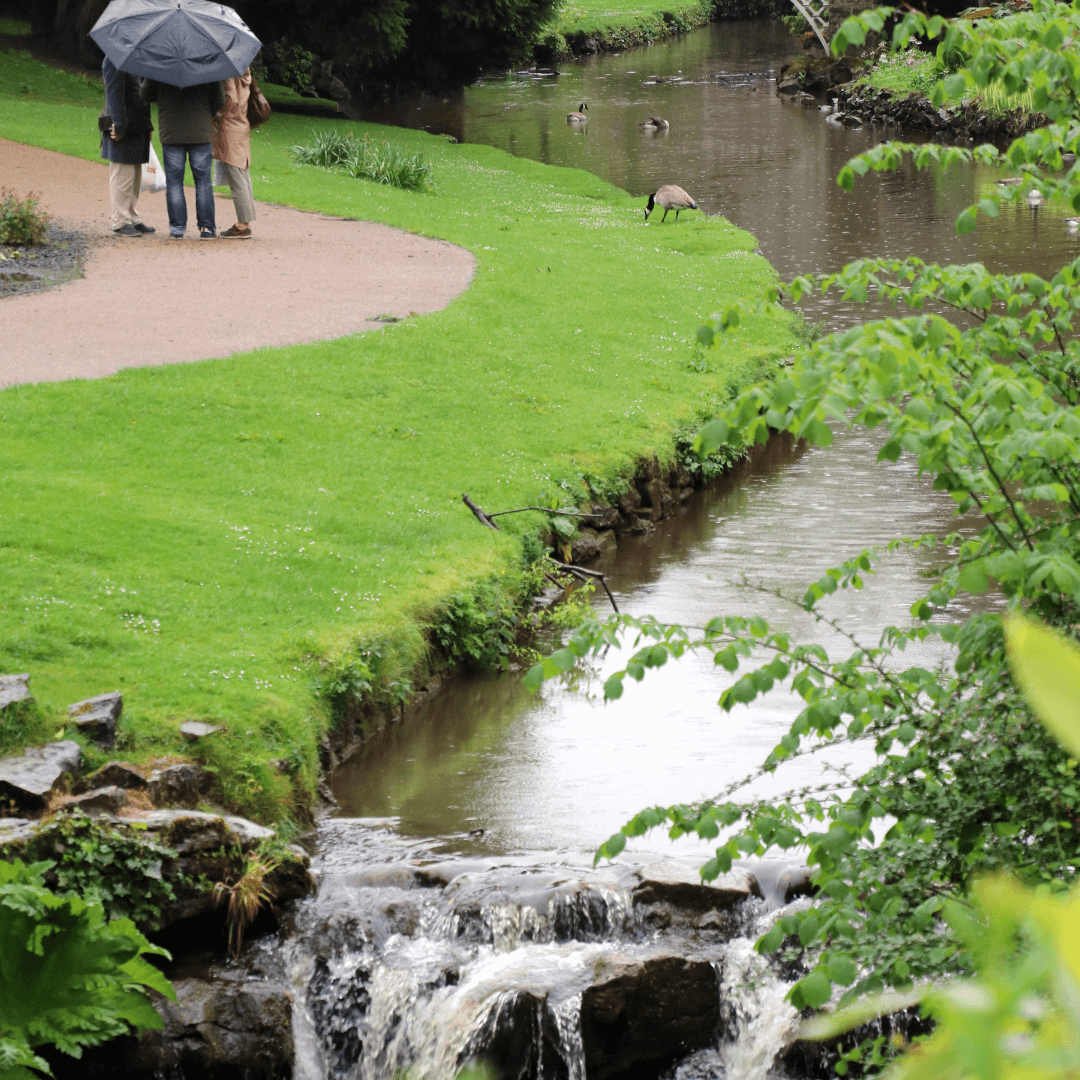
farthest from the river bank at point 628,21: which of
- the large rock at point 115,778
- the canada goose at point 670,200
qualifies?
the large rock at point 115,778

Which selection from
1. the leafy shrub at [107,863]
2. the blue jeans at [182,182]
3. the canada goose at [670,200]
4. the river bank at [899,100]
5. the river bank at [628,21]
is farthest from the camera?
the river bank at [628,21]

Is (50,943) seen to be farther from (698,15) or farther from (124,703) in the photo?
(698,15)

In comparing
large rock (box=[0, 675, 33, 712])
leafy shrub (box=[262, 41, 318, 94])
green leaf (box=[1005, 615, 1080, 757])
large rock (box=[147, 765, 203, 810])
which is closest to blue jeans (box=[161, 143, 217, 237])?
large rock (box=[0, 675, 33, 712])

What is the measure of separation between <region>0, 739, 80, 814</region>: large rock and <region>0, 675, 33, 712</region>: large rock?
248 mm

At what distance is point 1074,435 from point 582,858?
3.88 meters

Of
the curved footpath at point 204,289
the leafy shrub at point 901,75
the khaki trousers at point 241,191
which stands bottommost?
the curved footpath at point 204,289

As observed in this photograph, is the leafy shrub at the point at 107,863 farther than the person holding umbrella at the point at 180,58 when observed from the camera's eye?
No

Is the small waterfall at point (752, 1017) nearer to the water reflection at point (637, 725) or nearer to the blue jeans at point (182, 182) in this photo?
the water reflection at point (637, 725)

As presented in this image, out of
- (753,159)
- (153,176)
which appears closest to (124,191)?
(153,176)

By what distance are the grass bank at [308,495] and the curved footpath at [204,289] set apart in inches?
15.2

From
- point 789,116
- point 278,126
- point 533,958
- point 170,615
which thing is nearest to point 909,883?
point 533,958

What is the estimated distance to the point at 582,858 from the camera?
21.1 feet

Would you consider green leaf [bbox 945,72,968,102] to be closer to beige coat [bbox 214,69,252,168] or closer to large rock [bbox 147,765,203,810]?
large rock [bbox 147,765,203,810]

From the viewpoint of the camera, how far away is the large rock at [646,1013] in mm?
5527
